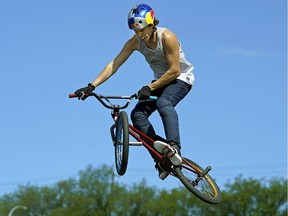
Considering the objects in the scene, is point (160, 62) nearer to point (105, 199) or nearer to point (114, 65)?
point (114, 65)

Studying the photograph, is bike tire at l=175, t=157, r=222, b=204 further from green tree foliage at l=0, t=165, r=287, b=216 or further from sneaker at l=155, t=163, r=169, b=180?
green tree foliage at l=0, t=165, r=287, b=216

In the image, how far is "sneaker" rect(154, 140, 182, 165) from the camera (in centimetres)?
1407

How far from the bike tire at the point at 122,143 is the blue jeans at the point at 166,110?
0.89 ft

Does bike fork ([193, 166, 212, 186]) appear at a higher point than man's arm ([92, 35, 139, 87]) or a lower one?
lower

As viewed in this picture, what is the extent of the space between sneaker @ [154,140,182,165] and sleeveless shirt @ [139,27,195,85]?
1.23 m

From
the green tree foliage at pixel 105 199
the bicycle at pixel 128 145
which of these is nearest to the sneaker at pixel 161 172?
the bicycle at pixel 128 145

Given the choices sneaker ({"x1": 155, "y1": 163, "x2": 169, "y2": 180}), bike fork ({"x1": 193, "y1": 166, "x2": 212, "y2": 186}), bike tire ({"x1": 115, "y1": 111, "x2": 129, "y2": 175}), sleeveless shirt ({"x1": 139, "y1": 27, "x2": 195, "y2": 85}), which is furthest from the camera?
bike fork ({"x1": 193, "y1": 166, "x2": 212, "y2": 186})

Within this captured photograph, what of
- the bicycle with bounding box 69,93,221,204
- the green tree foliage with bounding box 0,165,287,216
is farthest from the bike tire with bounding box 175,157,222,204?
the green tree foliage with bounding box 0,165,287,216

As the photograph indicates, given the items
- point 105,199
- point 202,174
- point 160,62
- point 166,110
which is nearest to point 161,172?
point 202,174

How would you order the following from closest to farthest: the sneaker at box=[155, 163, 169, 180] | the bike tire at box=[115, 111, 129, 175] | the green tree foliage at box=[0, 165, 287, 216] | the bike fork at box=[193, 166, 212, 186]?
the bike tire at box=[115, 111, 129, 175] < the sneaker at box=[155, 163, 169, 180] < the bike fork at box=[193, 166, 212, 186] < the green tree foliage at box=[0, 165, 287, 216]

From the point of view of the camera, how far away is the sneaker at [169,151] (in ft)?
46.2

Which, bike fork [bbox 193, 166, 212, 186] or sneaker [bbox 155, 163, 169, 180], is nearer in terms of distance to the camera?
sneaker [bbox 155, 163, 169, 180]

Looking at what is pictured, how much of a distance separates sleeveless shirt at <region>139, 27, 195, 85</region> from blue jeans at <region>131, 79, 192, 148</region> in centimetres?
16

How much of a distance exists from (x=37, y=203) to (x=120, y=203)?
7722mm
